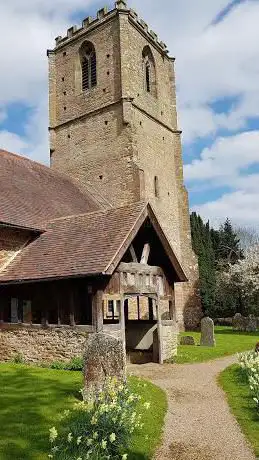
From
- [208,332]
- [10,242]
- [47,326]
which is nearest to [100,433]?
[47,326]

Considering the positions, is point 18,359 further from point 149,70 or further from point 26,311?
point 149,70

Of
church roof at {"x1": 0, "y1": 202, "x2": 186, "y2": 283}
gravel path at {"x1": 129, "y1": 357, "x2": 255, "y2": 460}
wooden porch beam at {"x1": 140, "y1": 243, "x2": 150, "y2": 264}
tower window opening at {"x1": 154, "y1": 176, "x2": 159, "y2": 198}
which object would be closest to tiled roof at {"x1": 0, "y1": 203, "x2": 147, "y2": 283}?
church roof at {"x1": 0, "y1": 202, "x2": 186, "y2": 283}

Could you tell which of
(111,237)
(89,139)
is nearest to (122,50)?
(89,139)

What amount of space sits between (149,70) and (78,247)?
1906cm

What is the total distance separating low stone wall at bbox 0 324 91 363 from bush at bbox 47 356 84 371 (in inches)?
6.7

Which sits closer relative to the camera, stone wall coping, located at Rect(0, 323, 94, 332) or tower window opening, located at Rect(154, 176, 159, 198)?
stone wall coping, located at Rect(0, 323, 94, 332)

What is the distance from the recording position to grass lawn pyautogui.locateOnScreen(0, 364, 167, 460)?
5871 millimetres

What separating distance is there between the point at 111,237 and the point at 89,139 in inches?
577

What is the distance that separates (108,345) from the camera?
799 centimetres

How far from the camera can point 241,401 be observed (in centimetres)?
852

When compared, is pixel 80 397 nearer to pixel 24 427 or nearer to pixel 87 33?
pixel 24 427

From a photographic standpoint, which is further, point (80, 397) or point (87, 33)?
point (87, 33)

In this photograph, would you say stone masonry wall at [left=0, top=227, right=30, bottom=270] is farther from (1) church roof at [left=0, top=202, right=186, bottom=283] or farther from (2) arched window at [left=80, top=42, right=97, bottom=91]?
(2) arched window at [left=80, top=42, right=97, bottom=91]

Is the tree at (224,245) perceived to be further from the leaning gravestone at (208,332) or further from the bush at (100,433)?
the bush at (100,433)
